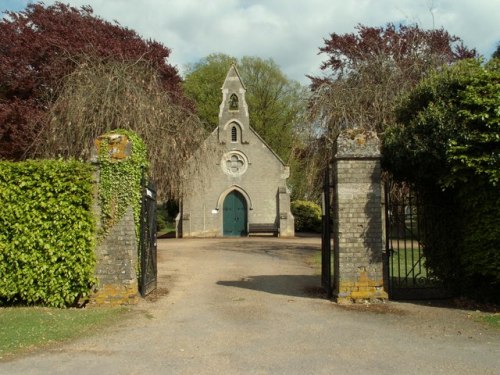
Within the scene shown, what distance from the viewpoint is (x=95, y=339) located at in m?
7.44

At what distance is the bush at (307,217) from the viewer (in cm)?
3744

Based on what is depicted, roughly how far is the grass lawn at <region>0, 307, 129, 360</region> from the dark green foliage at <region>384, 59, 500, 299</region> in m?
6.30

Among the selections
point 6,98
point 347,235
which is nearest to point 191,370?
point 347,235

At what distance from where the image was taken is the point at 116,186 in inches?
393

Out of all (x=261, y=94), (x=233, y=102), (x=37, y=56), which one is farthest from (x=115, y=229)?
(x=261, y=94)

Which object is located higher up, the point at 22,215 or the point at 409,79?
the point at 409,79

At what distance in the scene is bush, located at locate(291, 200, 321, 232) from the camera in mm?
37438

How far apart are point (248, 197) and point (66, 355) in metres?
26.8

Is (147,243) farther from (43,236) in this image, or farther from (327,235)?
(327,235)

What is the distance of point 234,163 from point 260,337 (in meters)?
26.7

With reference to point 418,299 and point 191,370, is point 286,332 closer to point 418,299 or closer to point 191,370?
point 191,370

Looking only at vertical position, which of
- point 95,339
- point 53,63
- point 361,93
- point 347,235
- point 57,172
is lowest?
point 95,339

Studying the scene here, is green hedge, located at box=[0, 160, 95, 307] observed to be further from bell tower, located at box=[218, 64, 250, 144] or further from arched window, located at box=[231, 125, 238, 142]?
arched window, located at box=[231, 125, 238, 142]

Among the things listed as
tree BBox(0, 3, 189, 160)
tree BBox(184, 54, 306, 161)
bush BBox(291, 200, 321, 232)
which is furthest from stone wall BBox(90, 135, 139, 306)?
tree BBox(184, 54, 306, 161)
